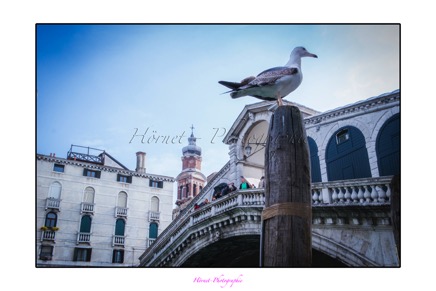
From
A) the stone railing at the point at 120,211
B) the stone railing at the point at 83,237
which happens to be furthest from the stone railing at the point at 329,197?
the stone railing at the point at 83,237

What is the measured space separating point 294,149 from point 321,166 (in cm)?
531

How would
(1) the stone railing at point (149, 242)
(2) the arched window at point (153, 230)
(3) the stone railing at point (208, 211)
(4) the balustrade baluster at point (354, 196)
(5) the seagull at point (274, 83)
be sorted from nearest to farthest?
(5) the seagull at point (274, 83) < (4) the balustrade baluster at point (354, 196) < (3) the stone railing at point (208, 211) < (1) the stone railing at point (149, 242) < (2) the arched window at point (153, 230)

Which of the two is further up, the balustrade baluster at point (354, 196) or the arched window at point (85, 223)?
the balustrade baluster at point (354, 196)

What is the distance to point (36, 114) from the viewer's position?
397 cm

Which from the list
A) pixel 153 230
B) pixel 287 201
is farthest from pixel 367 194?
pixel 153 230

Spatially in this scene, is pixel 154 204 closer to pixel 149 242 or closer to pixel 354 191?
pixel 149 242

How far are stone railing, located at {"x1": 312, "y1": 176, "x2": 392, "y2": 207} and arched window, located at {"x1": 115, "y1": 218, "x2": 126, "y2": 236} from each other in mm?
2996

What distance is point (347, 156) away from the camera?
6727 mm

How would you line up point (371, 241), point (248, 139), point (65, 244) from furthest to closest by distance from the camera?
1. point (248, 139)
2. point (371, 241)
3. point (65, 244)

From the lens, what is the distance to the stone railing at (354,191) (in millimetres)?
5527

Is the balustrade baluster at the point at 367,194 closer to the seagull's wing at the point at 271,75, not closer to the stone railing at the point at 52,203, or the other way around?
the seagull's wing at the point at 271,75
